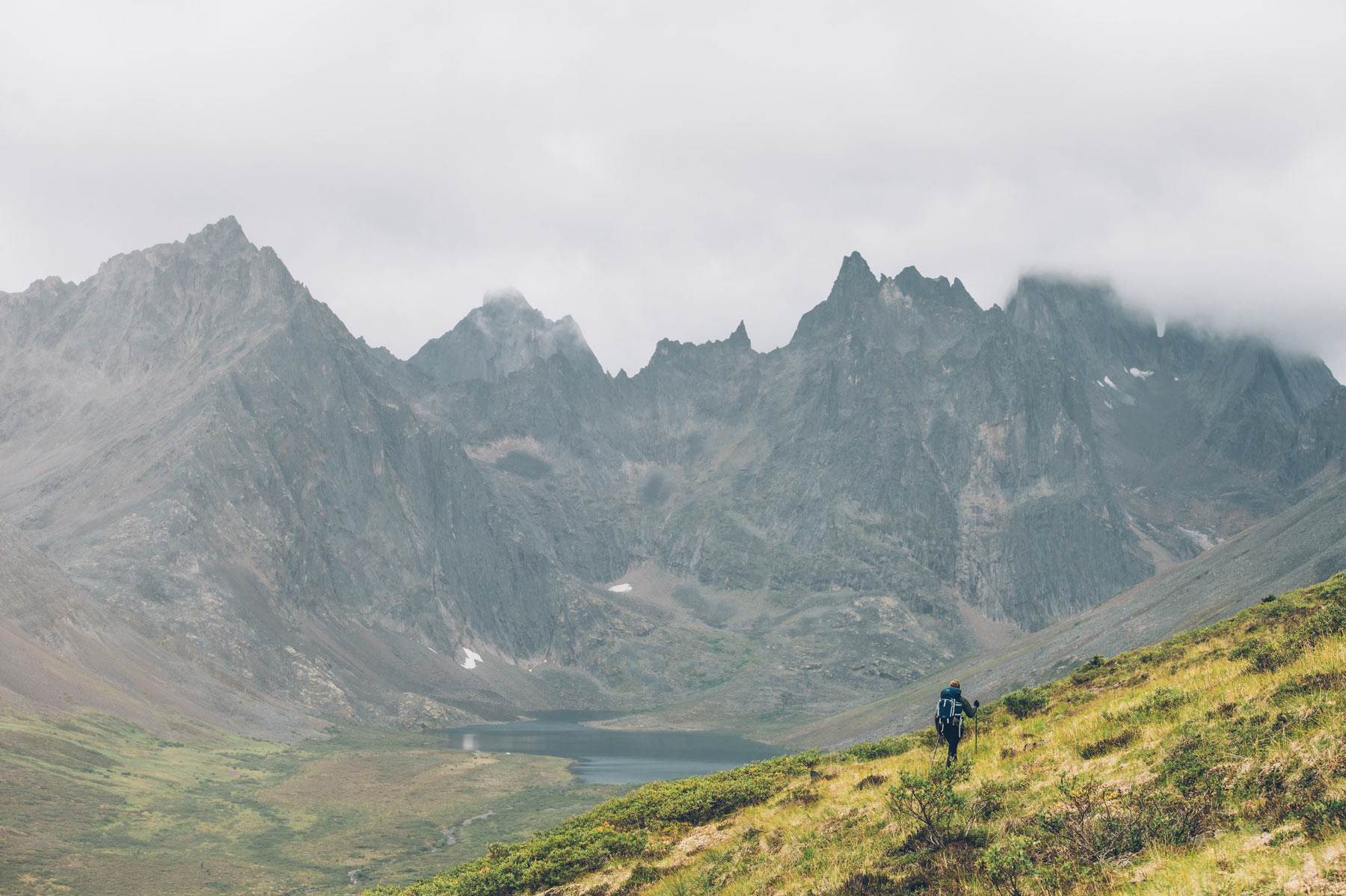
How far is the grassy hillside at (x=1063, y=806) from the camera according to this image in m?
18.3

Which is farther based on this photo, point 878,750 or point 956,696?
point 878,750

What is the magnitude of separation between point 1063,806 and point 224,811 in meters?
148

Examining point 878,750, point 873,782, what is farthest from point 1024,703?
point 873,782

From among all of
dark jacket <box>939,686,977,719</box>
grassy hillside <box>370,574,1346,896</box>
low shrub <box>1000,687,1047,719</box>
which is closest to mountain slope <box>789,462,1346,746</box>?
low shrub <box>1000,687,1047,719</box>

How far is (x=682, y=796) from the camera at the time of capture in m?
36.2

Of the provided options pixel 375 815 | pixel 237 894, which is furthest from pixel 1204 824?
pixel 375 815

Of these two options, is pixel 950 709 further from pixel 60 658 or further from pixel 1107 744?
pixel 60 658

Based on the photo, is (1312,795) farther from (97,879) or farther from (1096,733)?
(97,879)

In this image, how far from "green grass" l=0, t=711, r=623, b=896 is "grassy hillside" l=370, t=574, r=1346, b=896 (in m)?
88.6

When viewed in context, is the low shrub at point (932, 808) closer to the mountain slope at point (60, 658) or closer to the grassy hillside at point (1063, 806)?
the grassy hillside at point (1063, 806)

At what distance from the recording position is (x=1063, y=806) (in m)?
22.4

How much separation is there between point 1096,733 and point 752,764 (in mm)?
17591

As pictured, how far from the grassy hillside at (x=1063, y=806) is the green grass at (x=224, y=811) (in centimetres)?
8861

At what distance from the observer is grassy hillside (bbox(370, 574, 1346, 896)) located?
722 inches
